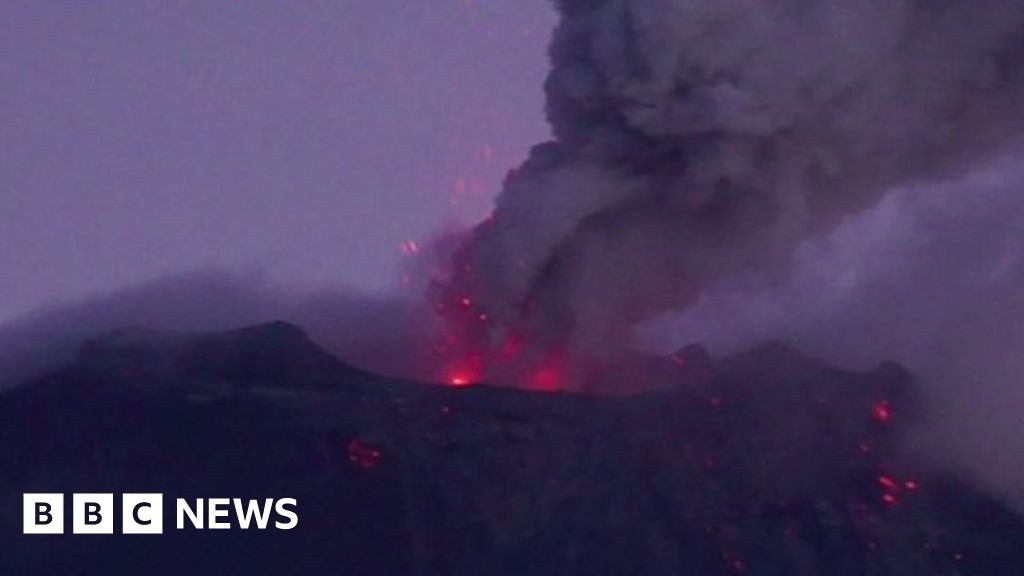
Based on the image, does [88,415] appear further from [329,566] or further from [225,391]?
[329,566]

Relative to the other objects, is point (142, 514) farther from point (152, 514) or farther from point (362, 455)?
point (362, 455)

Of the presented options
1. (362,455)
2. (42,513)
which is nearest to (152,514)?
(42,513)

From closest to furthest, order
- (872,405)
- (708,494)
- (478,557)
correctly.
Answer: (478,557) < (708,494) < (872,405)

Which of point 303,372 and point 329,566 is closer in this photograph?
point 329,566

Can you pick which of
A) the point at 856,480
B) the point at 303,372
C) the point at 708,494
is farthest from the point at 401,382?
the point at 856,480

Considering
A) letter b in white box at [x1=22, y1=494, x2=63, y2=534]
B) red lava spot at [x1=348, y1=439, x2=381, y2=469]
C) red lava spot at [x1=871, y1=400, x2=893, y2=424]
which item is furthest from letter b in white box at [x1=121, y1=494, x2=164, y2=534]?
red lava spot at [x1=871, y1=400, x2=893, y2=424]

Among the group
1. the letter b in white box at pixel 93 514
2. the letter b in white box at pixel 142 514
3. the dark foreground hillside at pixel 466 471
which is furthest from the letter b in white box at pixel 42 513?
the letter b in white box at pixel 142 514

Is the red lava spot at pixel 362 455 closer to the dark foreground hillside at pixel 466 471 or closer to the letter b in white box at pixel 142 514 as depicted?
the dark foreground hillside at pixel 466 471
